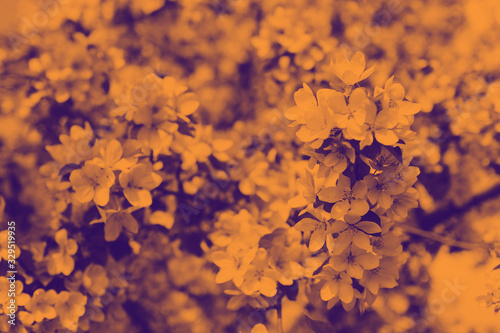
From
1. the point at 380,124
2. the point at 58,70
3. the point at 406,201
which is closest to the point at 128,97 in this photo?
the point at 58,70

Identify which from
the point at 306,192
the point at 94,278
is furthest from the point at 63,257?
the point at 306,192

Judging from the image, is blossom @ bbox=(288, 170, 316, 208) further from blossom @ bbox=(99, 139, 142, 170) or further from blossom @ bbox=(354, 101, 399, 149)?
blossom @ bbox=(99, 139, 142, 170)

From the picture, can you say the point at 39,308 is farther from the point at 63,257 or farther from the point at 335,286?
the point at 335,286

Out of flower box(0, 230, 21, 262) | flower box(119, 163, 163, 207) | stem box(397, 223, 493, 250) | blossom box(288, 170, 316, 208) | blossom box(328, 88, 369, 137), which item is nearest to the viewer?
blossom box(328, 88, 369, 137)

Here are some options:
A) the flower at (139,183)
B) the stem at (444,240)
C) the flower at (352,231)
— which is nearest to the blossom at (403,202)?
the flower at (352,231)

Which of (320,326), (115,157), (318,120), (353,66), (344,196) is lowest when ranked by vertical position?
(320,326)

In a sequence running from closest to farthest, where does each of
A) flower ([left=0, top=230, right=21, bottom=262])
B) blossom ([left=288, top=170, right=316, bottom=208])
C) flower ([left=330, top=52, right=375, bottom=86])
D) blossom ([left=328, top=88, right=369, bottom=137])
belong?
1. blossom ([left=328, top=88, right=369, bottom=137])
2. flower ([left=330, top=52, right=375, bottom=86])
3. blossom ([left=288, top=170, right=316, bottom=208])
4. flower ([left=0, top=230, right=21, bottom=262])

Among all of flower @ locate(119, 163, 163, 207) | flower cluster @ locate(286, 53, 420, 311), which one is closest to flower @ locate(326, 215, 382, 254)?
flower cluster @ locate(286, 53, 420, 311)
